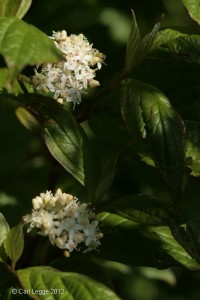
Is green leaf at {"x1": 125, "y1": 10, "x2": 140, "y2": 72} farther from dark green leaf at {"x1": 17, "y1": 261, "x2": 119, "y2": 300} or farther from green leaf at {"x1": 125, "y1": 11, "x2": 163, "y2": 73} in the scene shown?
dark green leaf at {"x1": 17, "y1": 261, "x2": 119, "y2": 300}

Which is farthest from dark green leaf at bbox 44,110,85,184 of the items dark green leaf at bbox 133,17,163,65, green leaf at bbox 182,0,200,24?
green leaf at bbox 182,0,200,24

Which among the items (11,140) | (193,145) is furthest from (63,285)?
(11,140)

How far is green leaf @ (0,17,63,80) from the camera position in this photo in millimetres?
1255

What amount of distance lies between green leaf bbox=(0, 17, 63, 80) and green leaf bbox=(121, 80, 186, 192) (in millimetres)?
264

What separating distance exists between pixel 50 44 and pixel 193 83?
1.68ft

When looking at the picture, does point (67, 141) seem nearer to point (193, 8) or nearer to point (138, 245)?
point (138, 245)

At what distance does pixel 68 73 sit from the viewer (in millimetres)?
1689

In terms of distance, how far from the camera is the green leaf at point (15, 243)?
4.72ft

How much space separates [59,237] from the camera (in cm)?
155

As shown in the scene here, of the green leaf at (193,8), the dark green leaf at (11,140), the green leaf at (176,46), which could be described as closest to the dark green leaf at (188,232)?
the green leaf at (176,46)

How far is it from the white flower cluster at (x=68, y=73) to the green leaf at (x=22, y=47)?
278 millimetres

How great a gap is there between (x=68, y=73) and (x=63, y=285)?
1.91ft

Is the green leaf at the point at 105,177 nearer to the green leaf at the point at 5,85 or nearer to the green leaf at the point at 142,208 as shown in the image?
the green leaf at the point at 142,208

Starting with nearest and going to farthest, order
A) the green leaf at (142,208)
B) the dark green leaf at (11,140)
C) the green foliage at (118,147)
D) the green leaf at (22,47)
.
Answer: the green leaf at (22,47)
the green foliage at (118,147)
the green leaf at (142,208)
the dark green leaf at (11,140)
